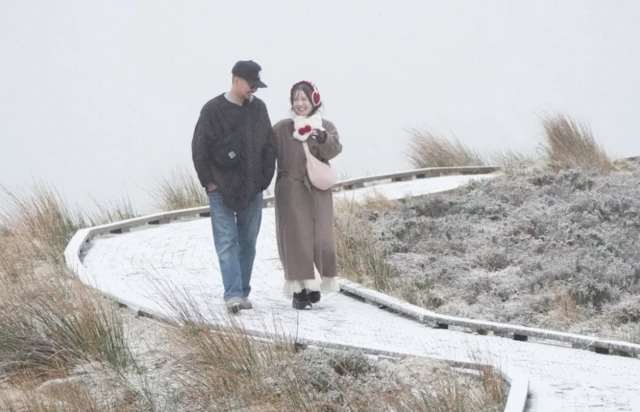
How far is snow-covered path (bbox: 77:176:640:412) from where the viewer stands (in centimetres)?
767

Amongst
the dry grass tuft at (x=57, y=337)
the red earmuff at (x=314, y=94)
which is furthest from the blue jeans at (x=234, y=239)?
the dry grass tuft at (x=57, y=337)

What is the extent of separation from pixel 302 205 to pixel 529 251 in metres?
3.85

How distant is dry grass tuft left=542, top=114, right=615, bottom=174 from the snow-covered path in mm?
6708

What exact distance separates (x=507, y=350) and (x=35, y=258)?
691 cm

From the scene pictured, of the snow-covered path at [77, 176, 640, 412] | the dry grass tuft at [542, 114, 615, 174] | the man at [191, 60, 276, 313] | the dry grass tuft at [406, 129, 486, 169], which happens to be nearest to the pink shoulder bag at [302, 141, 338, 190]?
the man at [191, 60, 276, 313]

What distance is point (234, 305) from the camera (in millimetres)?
10641

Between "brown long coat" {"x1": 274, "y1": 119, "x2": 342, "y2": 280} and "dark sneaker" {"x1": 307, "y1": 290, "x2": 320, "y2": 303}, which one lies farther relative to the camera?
"dark sneaker" {"x1": 307, "y1": 290, "x2": 320, "y2": 303}

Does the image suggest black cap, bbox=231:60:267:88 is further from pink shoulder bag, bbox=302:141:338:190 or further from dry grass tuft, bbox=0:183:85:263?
dry grass tuft, bbox=0:183:85:263

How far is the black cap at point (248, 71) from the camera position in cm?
1049

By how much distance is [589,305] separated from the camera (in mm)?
11172

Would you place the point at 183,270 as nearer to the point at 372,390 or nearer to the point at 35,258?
the point at 35,258

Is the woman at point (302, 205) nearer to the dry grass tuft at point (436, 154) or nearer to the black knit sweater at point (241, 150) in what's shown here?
the black knit sweater at point (241, 150)

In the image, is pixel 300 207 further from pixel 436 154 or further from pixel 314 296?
pixel 436 154

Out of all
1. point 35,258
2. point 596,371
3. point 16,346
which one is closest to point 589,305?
point 596,371
